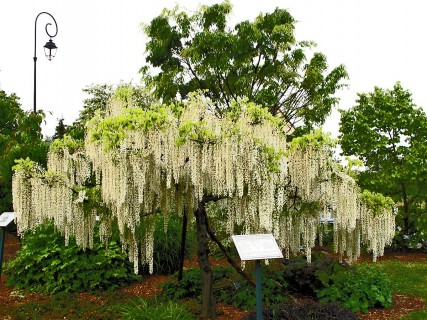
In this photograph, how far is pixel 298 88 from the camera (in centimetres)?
2047

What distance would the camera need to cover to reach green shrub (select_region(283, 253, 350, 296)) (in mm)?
7824

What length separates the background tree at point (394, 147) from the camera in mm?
15125

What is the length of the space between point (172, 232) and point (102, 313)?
3.90m

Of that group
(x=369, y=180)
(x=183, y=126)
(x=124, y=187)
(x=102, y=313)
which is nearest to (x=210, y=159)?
(x=183, y=126)

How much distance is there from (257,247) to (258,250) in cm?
6

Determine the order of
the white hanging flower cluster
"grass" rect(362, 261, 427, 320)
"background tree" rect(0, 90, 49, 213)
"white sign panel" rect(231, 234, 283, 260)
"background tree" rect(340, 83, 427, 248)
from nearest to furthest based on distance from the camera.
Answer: "white sign panel" rect(231, 234, 283, 260) → the white hanging flower cluster → "grass" rect(362, 261, 427, 320) → "background tree" rect(0, 90, 49, 213) → "background tree" rect(340, 83, 427, 248)

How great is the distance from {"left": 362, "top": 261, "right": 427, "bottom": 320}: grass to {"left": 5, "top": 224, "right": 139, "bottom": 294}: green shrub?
17.6 feet

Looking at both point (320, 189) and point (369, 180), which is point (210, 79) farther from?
point (320, 189)

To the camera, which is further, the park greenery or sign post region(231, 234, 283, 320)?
the park greenery

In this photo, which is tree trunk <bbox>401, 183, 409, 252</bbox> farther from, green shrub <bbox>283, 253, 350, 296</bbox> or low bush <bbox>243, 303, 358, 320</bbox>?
low bush <bbox>243, 303, 358, 320</bbox>

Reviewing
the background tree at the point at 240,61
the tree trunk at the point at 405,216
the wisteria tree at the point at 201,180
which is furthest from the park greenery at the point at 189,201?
the background tree at the point at 240,61

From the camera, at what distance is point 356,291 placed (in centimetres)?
750

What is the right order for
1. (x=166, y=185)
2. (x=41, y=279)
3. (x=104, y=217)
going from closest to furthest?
(x=166, y=185), (x=104, y=217), (x=41, y=279)

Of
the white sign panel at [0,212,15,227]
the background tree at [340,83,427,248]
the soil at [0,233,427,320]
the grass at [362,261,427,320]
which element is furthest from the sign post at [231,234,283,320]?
the background tree at [340,83,427,248]
